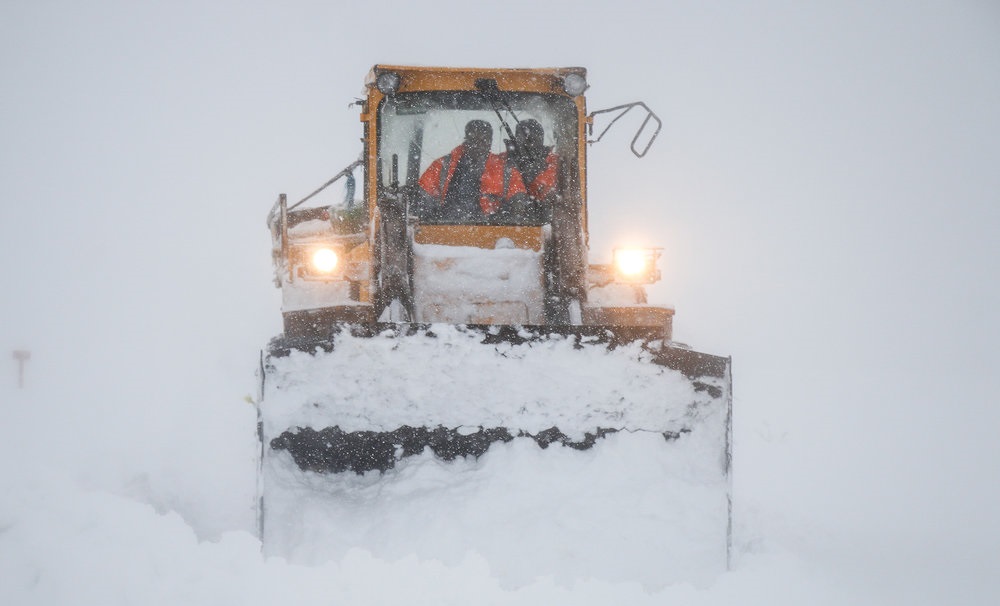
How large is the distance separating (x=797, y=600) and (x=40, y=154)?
188 feet

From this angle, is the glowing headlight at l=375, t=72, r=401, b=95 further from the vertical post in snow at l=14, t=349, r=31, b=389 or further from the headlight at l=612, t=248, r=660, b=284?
the vertical post in snow at l=14, t=349, r=31, b=389

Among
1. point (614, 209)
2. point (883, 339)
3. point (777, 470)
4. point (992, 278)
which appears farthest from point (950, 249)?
point (777, 470)

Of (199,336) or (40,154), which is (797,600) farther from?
(40,154)

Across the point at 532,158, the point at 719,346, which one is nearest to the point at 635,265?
the point at 532,158

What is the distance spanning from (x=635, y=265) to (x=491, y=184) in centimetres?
108

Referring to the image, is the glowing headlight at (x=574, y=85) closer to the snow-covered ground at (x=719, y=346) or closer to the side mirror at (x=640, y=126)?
the side mirror at (x=640, y=126)

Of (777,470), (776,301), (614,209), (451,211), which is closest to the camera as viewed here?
(451,211)

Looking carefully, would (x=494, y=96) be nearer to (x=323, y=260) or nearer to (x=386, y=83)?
(x=386, y=83)

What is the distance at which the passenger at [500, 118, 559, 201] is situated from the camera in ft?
14.7

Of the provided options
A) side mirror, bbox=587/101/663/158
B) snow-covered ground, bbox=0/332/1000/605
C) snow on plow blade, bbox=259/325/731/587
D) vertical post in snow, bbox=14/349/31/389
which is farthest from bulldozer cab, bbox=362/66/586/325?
vertical post in snow, bbox=14/349/31/389

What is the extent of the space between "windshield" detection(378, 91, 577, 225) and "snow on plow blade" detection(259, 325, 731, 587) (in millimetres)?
1591

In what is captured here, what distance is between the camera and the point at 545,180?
4.62m

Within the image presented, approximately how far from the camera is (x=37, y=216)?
29172 millimetres

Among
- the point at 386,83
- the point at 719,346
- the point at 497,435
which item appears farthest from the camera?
the point at 719,346
